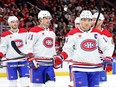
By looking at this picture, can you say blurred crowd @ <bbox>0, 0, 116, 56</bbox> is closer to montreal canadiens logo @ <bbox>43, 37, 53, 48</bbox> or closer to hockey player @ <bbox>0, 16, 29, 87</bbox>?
hockey player @ <bbox>0, 16, 29, 87</bbox>

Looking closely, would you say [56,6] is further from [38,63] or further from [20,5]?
[38,63]

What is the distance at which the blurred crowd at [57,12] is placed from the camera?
12.3 metres

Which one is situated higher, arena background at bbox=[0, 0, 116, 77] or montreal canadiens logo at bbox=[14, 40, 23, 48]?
arena background at bbox=[0, 0, 116, 77]

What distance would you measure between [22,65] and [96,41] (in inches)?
90.9

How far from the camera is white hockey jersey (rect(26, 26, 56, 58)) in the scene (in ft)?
18.8

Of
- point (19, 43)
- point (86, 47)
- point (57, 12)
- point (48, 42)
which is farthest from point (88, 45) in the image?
point (57, 12)

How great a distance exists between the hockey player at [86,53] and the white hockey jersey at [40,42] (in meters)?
0.93

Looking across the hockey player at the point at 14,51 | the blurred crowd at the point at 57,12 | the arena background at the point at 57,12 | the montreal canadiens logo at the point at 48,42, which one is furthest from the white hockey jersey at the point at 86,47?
the blurred crowd at the point at 57,12

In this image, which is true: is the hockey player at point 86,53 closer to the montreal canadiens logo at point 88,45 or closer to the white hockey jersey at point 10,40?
the montreal canadiens logo at point 88,45

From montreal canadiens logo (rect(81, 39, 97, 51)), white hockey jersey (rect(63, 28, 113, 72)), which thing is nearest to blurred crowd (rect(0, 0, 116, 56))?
white hockey jersey (rect(63, 28, 113, 72))

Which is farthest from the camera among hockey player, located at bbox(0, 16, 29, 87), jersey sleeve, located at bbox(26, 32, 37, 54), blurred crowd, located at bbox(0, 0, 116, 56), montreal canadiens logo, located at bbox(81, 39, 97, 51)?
blurred crowd, located at bbox(0, 0, 116, 56)

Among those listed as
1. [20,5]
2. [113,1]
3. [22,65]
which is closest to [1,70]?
[22,65]

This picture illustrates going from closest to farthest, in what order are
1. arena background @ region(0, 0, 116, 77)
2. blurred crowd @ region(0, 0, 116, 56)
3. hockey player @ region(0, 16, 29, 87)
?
hockey player @ region(0, 16, 29, 87) → arena background @ region(0, 0, 116, 77) → blurred crowd @ region(0, 0, 116, 56)

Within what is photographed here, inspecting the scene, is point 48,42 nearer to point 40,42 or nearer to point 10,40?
point 40,42
